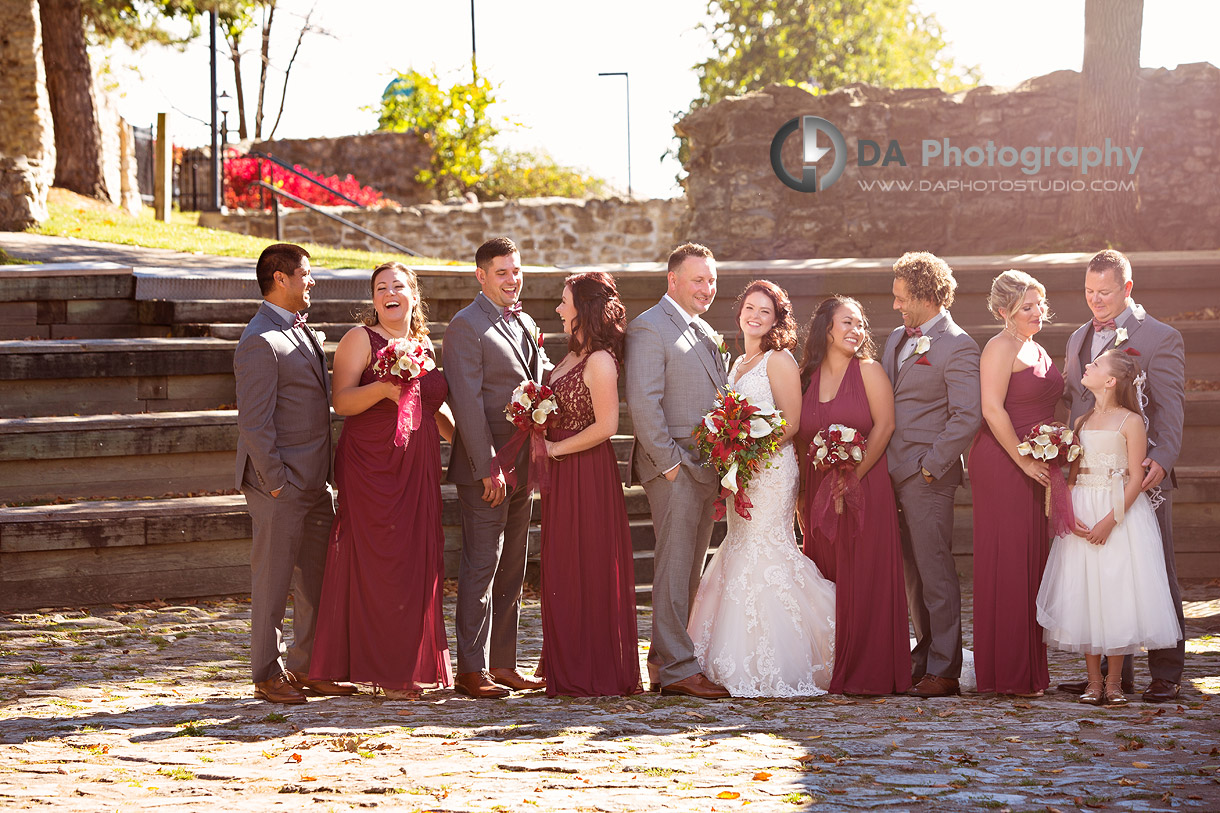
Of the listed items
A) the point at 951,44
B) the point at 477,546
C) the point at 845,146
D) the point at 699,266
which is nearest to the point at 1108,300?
the point at 699,266

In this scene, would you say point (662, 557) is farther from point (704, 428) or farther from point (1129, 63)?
point (1129, 63)

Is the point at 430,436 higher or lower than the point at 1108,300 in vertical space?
lower

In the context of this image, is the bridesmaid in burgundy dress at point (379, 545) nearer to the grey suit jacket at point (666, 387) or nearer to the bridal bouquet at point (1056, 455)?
the grey suit jacket at point (666, 387)

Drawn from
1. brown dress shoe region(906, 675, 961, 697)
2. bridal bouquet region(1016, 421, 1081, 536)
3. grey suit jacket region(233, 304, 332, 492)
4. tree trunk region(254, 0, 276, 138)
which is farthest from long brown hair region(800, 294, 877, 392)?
tree trunk region(254, 0, 276, 138)

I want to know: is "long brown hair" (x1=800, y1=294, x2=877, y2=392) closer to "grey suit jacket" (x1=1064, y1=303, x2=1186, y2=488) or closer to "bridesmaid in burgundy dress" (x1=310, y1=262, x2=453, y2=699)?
"grey suit jacket" (x1=1064, y1=303, x2=1186, y2=488)

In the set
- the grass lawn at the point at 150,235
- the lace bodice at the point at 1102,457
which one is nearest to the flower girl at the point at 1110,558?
the lace bodice at the point at 1102,457

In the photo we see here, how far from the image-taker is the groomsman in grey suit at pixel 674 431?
5742 mm

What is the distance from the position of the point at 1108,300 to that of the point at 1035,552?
129cm

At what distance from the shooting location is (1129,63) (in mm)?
12648

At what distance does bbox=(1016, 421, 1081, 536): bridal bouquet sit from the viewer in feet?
18.4

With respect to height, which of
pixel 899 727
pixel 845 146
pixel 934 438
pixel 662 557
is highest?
pixel 845 146

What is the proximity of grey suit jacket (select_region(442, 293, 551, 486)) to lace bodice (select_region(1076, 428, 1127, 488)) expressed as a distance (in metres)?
Answer: 2.71

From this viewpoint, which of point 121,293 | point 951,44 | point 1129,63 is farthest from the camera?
point 951,44

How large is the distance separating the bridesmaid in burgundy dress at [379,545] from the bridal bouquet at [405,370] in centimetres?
5
